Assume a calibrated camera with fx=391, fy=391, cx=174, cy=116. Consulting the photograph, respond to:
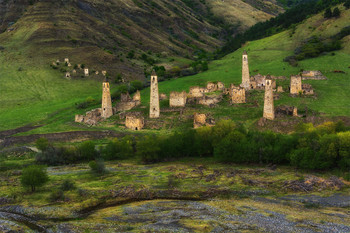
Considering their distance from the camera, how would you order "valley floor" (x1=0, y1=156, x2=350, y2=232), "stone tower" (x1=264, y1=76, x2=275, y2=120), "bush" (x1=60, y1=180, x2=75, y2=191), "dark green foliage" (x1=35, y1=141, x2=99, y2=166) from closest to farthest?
"valley floor" (x1=0, y1=156, x2=350, y2=232) < "bush" (x1=60, y1=180, x2=75, y2=191) < "dark green foliage" (x1=35, y1=141, x2=99, y2=166) < "stone tower" (x1=264, y1=76, x2=275, y2=120)

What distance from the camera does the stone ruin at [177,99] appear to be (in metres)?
83.4

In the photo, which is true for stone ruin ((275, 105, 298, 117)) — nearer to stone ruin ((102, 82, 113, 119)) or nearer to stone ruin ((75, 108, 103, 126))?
stone ruin ((102, 82, 113, 119))

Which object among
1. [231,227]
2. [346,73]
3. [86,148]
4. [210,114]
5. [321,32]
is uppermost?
[321,32]

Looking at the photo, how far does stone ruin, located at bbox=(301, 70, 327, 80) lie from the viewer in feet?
312

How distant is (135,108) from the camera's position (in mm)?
87750


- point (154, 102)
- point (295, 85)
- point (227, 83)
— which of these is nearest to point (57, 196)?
point (154, 102)

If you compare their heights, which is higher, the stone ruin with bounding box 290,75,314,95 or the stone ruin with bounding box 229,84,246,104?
the stone ruin with bounding box 290,75,314,95

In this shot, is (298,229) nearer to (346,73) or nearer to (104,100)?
(104,100)

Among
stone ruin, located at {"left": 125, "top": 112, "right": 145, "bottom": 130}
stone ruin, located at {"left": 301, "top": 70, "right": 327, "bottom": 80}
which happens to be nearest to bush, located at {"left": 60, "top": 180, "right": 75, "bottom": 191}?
stone ruin, located at {"left": 125, "top": 112, "right": 145, "bottom": 130}

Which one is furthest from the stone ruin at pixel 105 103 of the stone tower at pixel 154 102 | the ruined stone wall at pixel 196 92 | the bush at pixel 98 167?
the bush at pixel 98 167

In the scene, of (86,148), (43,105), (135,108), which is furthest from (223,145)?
(43,105)

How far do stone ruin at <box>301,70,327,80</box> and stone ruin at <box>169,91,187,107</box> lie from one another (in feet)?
107

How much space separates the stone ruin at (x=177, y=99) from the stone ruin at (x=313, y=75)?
32503 mm

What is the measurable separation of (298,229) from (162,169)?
26.3m
